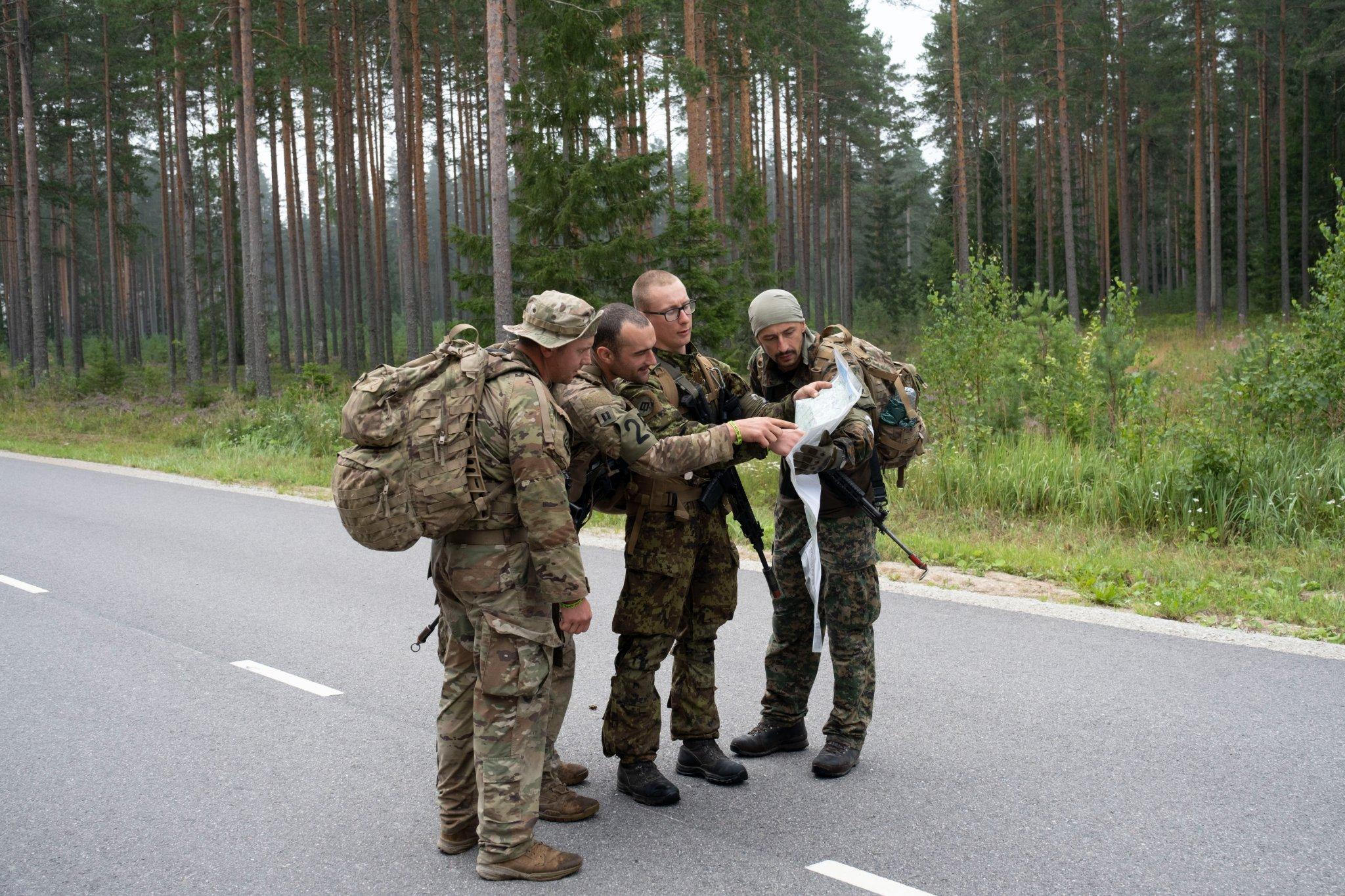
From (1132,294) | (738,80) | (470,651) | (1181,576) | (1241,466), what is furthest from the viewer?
(738,80)

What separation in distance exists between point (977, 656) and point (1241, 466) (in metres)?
4.59

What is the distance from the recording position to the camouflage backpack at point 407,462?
11.1ft

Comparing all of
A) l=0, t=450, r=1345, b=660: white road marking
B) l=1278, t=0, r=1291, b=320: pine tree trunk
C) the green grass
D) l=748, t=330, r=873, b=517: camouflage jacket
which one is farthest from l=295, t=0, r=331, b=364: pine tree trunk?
l=1278, t=0, r=1291, b=320: pine tree trunk

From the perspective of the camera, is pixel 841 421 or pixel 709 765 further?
pixel 709 765

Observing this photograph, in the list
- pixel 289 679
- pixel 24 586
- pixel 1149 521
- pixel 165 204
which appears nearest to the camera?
pixel 289 679

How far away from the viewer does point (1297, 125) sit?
4238 cm

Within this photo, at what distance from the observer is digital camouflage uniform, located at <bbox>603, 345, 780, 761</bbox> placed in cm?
412

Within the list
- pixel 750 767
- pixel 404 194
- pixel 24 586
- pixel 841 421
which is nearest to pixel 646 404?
pixel 841 421

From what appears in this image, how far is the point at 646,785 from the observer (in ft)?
13.8

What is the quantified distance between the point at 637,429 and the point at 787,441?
562mm

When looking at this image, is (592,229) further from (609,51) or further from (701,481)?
(701,481)

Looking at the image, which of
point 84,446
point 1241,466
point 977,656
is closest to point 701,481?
point 977,656

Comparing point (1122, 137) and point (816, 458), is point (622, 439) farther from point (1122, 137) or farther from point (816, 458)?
point (1122, 137)

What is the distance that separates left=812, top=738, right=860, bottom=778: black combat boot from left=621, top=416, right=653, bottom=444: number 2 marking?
5.30 feet
